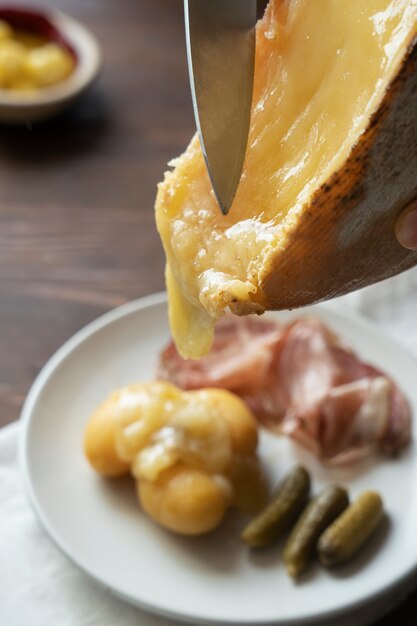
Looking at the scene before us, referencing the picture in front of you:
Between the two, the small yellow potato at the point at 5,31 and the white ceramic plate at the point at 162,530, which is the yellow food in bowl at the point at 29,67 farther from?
the white ceramic plate at the point at 162,530

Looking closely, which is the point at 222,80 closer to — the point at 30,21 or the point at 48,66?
the point at 48,66

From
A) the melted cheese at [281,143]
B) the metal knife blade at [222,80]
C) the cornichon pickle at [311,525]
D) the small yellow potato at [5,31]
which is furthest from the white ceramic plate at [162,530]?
the small yellow potato at [5,31]

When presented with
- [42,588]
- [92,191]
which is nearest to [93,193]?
[92,191]

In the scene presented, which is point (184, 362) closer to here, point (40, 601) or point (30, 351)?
point (30, 351)

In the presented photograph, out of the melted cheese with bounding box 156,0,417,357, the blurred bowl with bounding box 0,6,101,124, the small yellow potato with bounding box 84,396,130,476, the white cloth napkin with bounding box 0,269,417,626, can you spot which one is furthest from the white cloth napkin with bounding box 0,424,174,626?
the blurred bowl with bounding box 0,6,101,124

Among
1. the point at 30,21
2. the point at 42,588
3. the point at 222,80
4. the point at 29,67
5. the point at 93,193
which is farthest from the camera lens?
the point at 30,21

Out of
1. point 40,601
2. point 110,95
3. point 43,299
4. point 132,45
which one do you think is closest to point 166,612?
point 40,601

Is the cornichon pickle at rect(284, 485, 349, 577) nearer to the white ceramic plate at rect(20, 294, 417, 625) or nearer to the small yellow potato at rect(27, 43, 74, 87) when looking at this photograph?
the white ceramic plate at rect(20, 294, 417, 625)
